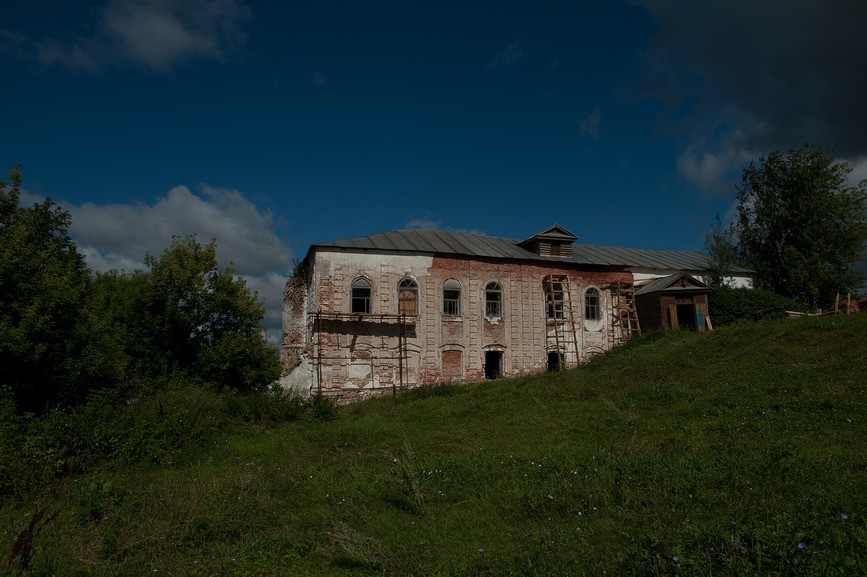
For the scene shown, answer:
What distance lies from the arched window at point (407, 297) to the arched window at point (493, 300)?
358cm

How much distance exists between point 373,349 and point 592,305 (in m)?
11.7

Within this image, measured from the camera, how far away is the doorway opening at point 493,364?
2397 cm

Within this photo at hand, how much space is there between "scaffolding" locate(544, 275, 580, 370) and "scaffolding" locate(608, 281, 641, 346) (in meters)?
2.52

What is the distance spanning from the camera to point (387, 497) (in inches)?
295

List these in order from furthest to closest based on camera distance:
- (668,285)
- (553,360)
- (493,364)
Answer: (668,285) → (553,360) → (493,364)

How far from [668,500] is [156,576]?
18.8ft

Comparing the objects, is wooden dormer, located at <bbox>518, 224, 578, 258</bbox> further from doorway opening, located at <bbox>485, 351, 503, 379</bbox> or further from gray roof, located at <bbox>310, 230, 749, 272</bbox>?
doorway opening, located at <bbox>485, 351, 503, 379</bbox>

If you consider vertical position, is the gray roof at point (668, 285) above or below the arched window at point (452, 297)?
above

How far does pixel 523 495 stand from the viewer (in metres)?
6.93

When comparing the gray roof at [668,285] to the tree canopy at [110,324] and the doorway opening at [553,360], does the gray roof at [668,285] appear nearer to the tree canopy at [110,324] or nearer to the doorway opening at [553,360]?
the doorway opening at [553,360]

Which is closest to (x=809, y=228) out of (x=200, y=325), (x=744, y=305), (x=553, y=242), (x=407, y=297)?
(x=744, y=305)

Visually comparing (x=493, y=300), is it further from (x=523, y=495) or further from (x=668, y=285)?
(x=523, y=495)

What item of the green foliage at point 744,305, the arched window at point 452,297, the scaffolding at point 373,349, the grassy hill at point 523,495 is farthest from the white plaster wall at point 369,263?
the green foliage at point 744,305

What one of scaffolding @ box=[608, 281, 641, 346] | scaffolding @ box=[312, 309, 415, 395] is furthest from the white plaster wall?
scaffolding @ box=[608, 281, 641, 346]
